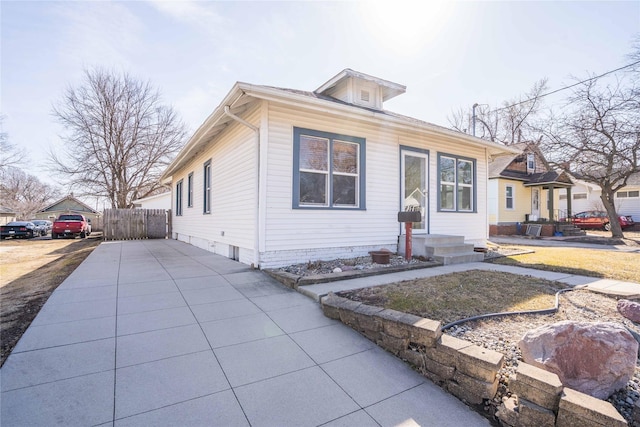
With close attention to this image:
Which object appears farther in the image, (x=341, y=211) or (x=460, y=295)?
(x=341, y=211)

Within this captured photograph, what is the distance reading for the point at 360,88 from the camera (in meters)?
7.88

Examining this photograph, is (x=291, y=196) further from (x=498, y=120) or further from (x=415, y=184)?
(x=498, y=120)

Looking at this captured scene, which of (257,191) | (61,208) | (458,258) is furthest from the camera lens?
(61,208)

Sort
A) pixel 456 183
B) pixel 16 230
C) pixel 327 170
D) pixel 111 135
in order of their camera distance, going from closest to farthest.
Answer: pixel 327 170
pixel 456 183
pixel 16 230
pixel 111 135

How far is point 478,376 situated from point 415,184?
609cm

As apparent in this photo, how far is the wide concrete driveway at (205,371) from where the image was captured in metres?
1.81

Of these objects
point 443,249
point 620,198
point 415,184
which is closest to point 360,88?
point 415,184

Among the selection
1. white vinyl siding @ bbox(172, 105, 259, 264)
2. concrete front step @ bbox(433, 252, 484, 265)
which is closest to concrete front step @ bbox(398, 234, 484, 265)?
concrete front step @ bbox(433, 252, 484, 265)

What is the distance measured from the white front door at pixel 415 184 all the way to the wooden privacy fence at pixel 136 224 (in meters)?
12.5

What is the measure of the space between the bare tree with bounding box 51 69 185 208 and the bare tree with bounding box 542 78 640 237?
83.1 feet

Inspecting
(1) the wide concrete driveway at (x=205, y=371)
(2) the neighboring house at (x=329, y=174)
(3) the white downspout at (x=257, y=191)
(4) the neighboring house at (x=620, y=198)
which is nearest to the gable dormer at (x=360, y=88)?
(2) the neighboring house at (x=329, y=174)

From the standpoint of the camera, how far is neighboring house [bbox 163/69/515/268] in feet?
18.2

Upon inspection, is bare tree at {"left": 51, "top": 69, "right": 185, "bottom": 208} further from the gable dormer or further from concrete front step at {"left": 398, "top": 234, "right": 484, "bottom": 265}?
concrete front step at {"left": 398, "top": 234, "right": 484, "bottom": 265}

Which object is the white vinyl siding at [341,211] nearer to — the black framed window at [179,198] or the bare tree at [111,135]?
the black framed window at [179,198]
